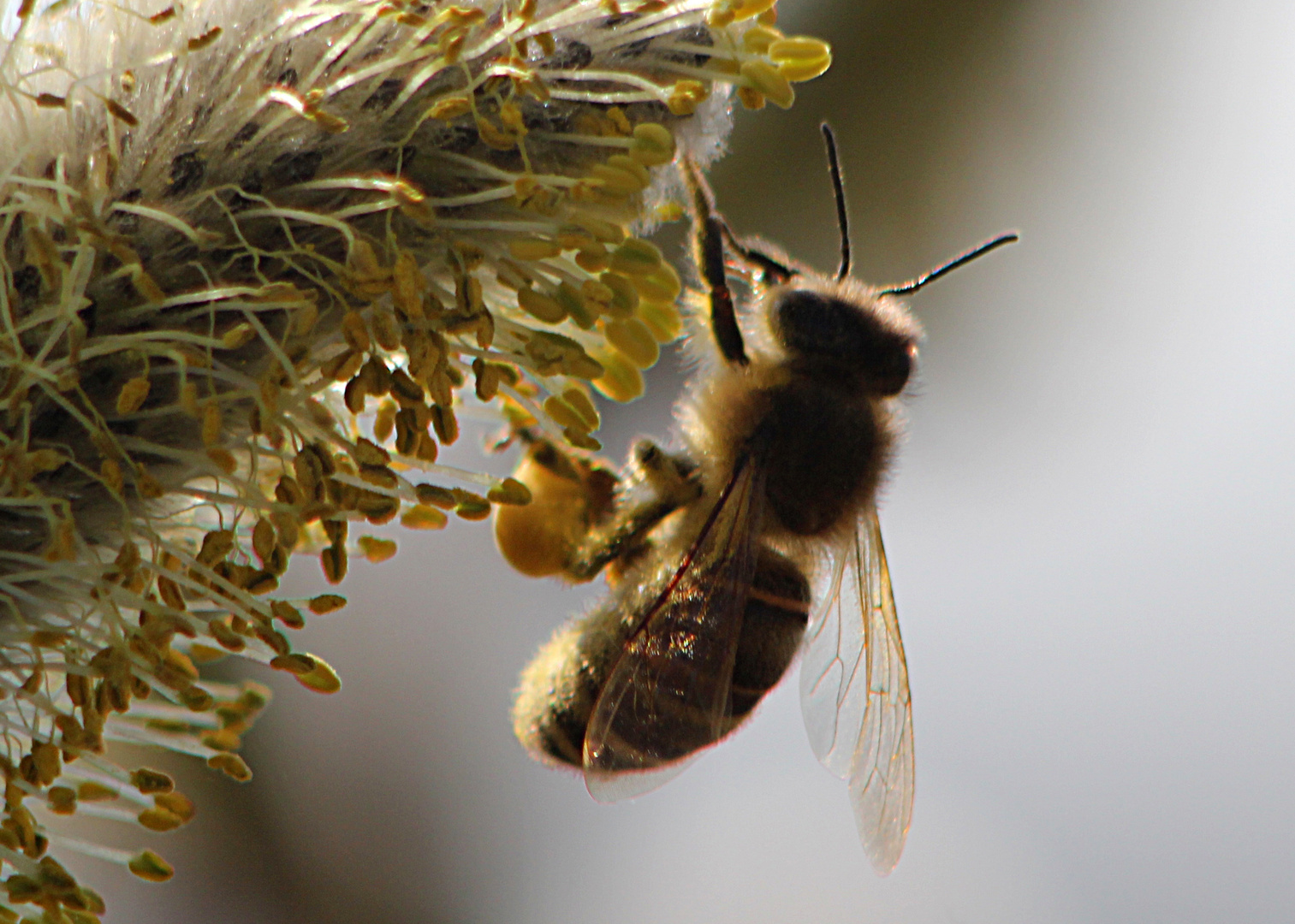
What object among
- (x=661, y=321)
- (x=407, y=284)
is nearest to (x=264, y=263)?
(x=407, y=284)

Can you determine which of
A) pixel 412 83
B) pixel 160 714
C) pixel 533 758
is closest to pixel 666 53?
pixel 412 83

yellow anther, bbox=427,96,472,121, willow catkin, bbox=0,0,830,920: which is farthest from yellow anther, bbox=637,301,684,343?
yellow anther, bbox=427,96,472,121

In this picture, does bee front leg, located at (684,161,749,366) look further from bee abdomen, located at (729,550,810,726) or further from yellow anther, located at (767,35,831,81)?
bee abdomen, located at (729,550,810,726)

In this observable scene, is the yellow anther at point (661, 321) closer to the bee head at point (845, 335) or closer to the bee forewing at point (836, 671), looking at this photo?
the bee head at point (845, 335)

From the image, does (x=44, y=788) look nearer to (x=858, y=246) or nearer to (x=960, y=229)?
(x=858, y=246)

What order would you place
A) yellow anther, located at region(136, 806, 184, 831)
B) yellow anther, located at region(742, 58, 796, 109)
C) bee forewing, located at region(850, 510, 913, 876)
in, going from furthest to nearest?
bee forewing, located at region(850, 510, 913, 876)
yellow anther, located at region(136, 806, 184, 831)
yellow anther, located at region(742, 58, 796, 109)

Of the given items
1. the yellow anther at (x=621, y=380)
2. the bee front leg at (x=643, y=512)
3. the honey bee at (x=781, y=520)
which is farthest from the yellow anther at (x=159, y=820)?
the yellow anther at (x=621, y=380)
